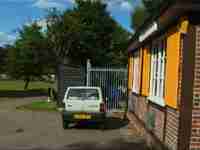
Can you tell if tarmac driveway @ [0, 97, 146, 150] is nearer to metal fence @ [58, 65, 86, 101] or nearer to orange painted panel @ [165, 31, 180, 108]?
orange painted panel @ [165, 31, 180, 108]

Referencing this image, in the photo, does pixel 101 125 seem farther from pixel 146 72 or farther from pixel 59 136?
pixel 146 72

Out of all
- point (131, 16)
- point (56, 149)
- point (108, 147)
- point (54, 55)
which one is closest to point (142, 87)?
point (108, 147)

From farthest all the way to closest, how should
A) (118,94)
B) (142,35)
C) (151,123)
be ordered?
(118,94) < (142,35) < (151,123)

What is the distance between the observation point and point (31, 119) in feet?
59.9

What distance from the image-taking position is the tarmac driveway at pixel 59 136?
1128cm

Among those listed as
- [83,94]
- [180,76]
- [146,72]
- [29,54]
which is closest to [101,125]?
[83,94]

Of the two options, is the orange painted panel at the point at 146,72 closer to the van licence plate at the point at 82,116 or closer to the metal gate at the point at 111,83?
the van licence plate at the point at 82,116

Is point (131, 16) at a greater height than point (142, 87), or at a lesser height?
greater

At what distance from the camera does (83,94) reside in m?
15.3

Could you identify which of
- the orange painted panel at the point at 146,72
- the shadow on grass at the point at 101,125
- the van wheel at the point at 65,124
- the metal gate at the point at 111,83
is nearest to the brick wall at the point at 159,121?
the orange painted panel at the point at 146,72

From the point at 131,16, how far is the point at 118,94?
2595 centimetres

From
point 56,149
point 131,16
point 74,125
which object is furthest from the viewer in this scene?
point 131,16

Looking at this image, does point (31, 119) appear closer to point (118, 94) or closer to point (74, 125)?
point (74, 125)

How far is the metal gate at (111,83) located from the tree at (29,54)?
15920 mm
